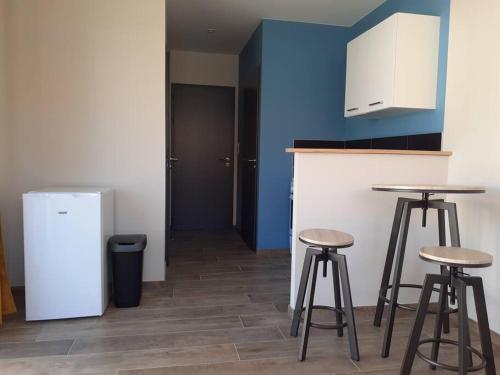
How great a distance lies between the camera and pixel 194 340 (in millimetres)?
2207

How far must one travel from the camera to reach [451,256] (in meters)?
1.64

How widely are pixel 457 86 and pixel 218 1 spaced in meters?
2.27

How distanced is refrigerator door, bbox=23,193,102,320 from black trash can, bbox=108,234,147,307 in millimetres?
162

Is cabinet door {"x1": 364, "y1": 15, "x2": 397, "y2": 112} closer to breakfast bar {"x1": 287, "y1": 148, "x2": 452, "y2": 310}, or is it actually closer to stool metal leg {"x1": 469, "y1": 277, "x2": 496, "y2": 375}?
breakfast bar {"x1": 287, "y1": 148, "x2": 452, "y2": 310}

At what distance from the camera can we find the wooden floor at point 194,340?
1.93 metres

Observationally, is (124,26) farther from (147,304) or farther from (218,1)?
(147,304)

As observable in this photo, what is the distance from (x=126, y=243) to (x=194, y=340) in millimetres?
858

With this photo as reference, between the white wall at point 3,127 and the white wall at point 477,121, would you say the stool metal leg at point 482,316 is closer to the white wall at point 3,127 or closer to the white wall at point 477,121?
the white wall at point 477,121

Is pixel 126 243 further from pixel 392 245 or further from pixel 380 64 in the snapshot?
pixel 380 64

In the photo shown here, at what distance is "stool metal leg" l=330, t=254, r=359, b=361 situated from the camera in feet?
6.44

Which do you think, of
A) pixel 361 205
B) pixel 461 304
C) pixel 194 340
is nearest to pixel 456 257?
pixel 461 304

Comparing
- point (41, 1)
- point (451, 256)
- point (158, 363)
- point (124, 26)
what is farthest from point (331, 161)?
point (41, 1)

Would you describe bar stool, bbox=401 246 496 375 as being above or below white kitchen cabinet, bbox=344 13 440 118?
below

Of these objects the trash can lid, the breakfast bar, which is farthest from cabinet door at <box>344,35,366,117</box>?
the trash can lid
